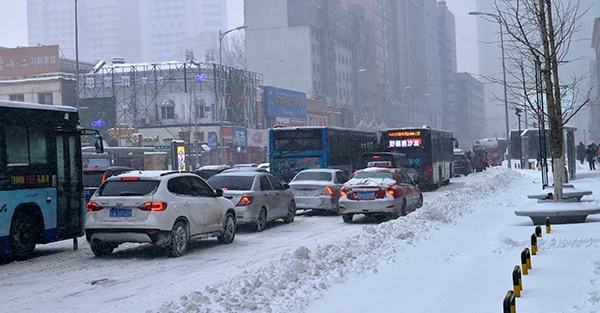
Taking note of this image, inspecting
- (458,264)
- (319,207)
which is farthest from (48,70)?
(458,264)

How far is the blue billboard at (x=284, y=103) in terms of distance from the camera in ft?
280

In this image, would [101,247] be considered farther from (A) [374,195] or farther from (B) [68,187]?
(A) [374,195]

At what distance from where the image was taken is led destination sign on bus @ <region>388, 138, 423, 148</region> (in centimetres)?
4084

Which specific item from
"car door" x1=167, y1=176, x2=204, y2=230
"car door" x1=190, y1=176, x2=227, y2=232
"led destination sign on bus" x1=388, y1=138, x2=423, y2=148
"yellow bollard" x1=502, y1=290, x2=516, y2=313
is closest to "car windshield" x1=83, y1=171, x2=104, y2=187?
"car door" x1=190, y1=176, x2=227, y2=232

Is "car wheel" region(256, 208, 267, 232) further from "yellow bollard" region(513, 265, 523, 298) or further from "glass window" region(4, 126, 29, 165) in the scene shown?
"yellow bollard" region(513, 265, 523, 298)

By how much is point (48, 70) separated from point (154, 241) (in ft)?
214

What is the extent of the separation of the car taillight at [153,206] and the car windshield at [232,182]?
5.47m

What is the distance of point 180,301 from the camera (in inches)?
343

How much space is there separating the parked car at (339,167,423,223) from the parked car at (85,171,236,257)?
22.2 ft

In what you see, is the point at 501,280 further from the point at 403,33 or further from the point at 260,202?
the point at 403,33

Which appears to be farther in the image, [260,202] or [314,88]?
[314,88]

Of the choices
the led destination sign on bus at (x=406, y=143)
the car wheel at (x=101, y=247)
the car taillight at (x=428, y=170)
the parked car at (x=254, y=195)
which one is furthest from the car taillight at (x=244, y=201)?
the led destination sign on bus at (x=406, y=143)

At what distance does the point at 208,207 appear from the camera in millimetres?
16391

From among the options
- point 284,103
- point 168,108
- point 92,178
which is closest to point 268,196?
point 92,178
